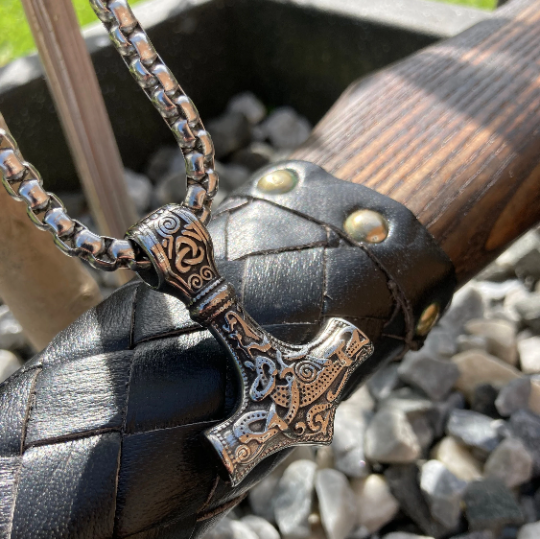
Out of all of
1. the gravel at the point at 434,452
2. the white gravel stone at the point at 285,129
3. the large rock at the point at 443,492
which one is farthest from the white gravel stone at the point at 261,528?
the white gravel stone at the point at 285,129

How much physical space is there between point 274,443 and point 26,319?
0.54 meters

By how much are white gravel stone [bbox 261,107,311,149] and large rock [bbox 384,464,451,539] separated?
41.8 inches

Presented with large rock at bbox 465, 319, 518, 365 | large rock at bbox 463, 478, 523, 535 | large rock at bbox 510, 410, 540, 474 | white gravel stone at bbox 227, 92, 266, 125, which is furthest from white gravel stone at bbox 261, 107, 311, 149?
large rock at bbox 463, 478, 523, 535

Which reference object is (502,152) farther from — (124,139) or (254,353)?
(124,139)

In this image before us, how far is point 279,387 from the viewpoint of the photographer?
593 mm

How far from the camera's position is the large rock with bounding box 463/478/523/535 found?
3.13ft

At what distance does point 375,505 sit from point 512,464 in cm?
23

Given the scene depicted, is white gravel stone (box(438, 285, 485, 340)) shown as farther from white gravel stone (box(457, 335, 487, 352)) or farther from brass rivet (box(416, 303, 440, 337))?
brass rivet (box(416, 303, 440, 337))

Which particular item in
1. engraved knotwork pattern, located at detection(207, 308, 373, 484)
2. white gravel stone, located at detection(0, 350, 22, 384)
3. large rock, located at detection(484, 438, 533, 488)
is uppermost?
engraved knotwork pattern, located at detection(207, 308, 373, 484)

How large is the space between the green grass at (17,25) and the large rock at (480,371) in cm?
128

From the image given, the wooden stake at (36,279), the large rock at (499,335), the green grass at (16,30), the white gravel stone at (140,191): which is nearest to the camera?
the wooden stake at (36,279)

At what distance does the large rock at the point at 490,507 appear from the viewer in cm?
95

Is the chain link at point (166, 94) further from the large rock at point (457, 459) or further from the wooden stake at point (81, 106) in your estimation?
the large rock at point (457, 459)

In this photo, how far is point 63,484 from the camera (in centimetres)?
52
